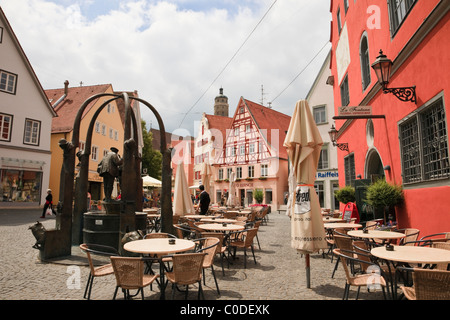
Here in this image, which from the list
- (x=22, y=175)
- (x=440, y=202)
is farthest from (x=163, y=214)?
(x=22, y=175)

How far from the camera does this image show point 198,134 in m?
40.4

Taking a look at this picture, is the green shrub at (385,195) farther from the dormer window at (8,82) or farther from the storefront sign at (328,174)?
the dormer window at (8,82)

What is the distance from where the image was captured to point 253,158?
32344mm

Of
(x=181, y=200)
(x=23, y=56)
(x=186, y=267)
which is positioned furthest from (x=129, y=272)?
(x=23, y=56)

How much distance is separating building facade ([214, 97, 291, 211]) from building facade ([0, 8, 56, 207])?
58.2ft

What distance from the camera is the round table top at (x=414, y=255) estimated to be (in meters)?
3.32

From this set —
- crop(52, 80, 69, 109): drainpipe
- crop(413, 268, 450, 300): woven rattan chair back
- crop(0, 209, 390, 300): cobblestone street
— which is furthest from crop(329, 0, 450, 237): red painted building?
crop(52, 80, 69, 109): drainpipe

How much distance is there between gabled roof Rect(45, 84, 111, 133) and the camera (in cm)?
2486

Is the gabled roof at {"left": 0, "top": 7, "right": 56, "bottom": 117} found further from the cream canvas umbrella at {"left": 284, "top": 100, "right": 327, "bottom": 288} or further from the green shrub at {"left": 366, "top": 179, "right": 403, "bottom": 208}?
the green shrub at {"left": 366, "top": 179, "right": 403, "bottom": 208}

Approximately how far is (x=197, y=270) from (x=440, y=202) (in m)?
5.08

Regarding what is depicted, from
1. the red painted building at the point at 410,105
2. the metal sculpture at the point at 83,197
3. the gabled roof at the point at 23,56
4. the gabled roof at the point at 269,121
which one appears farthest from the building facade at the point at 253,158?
the metal sculpture at the point at 83,197

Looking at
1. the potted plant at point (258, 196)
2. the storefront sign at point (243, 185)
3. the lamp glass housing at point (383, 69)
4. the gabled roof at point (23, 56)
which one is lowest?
the potted plant at point (258, 196)

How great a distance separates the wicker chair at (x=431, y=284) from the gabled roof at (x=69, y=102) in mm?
25716
